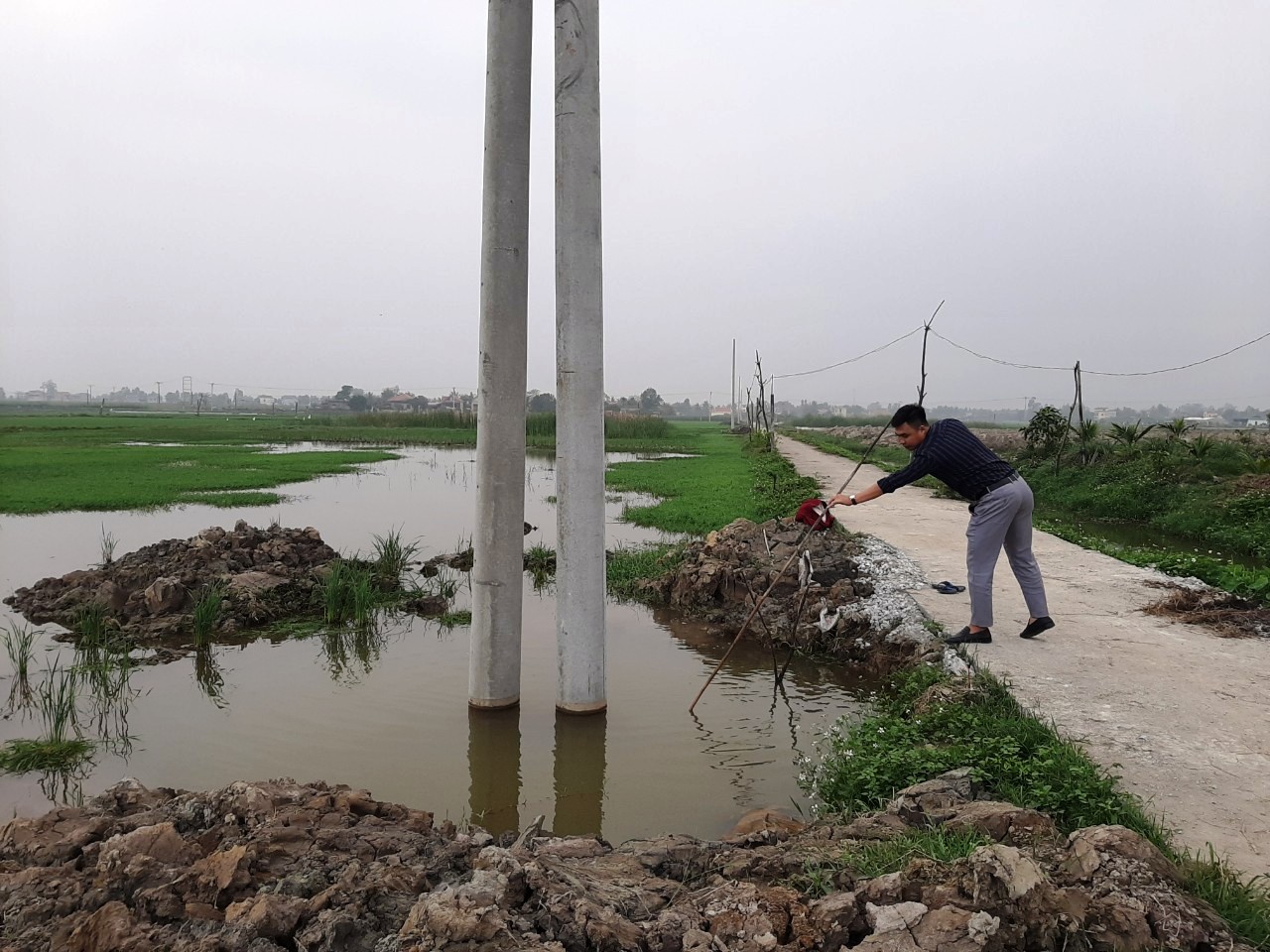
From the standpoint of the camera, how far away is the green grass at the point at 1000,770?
2428mm

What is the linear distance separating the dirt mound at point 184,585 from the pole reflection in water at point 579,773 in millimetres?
3660

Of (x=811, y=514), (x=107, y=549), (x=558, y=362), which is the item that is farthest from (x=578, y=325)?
(x=107, y=549)

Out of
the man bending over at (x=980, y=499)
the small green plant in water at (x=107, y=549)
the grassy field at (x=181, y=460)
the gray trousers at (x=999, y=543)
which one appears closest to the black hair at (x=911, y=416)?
the man bending over at (x=980, y=499)

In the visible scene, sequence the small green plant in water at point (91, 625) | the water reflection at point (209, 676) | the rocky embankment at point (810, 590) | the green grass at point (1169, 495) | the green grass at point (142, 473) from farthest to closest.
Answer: the green grass at point (142, 473) < the green grass at point (1169, 495) < the small green plant in water at point (91, 625) < the rocky embankment at point (810, 590) < the water reflection at point (209, 676)

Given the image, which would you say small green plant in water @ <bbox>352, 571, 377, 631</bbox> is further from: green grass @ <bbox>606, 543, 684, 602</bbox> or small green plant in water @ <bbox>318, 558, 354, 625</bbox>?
green grass @ <bbox>606, 543, 684, 602</bbox>

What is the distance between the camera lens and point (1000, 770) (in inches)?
128

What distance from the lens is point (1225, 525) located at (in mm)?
10930

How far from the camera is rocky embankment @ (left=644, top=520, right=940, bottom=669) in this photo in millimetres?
5793

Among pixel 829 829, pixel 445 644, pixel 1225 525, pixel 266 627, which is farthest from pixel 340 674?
pixel 1225 525

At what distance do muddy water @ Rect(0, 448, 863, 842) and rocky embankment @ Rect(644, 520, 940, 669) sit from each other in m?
0.30

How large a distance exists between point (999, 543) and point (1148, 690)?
3.75 ft

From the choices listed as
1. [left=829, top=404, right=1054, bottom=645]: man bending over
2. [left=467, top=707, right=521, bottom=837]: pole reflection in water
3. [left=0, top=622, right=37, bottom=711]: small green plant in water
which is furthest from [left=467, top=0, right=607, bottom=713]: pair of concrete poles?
[left=0, top=622, right=37, bottom=711]: small green plant in water

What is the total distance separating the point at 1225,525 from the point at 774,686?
9050 mm

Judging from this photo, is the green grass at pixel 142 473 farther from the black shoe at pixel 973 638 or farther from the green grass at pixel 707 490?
the black shoe at pixel 973 638
